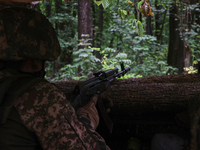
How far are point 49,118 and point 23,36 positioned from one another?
2.26ft

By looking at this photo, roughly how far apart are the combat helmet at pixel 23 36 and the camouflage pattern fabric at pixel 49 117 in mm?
169

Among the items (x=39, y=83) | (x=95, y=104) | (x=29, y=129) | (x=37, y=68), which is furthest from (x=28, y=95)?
(x=95, y=104)

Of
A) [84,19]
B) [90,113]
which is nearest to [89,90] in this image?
[90,113]

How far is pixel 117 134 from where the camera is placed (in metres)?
3.39

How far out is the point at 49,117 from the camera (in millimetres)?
1279

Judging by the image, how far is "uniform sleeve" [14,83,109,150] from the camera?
4.06ft

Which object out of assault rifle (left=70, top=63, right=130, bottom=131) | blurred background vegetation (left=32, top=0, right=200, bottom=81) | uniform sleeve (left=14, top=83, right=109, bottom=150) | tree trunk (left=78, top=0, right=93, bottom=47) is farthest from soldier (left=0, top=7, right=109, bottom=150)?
tree trunk (left=78, top=0, right=93, bottom=47)

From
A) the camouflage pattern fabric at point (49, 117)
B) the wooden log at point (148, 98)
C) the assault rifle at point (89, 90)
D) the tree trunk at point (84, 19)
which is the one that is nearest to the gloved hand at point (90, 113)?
the assault rifle at point (89, 90)

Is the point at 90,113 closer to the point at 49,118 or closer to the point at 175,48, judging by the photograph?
the point at 49,118

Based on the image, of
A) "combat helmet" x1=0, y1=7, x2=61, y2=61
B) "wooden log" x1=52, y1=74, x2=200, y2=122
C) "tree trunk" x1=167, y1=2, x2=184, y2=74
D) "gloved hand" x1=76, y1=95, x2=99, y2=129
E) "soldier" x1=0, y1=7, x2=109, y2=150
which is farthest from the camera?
"tree trunk" x1=167, y1=2, x2=184, y2=74

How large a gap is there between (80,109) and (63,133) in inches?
24.3

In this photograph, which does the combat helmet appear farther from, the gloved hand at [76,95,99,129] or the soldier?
the gloved hand at [76,95,99,129]

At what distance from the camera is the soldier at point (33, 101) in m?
1.22

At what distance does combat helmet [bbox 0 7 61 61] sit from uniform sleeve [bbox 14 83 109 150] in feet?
0.98
